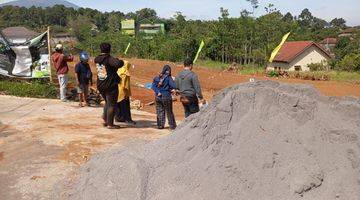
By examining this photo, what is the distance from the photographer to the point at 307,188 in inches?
165

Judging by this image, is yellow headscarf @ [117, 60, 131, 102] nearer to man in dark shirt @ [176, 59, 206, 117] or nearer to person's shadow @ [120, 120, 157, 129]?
person's shadow @ [120, 120, 157, 129]

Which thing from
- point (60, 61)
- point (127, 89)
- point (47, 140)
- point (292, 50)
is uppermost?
point (292, 50)

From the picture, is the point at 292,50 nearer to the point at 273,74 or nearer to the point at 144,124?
the point at 273,74

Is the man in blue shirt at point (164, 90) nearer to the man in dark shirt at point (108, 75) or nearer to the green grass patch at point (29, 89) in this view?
the man in dark shirt at point (108, 75)

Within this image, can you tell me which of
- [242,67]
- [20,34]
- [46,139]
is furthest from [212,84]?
[46,139]

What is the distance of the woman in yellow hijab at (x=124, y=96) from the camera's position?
8.07 meters

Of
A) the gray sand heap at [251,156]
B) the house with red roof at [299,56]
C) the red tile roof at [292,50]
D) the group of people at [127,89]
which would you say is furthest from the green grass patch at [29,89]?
the red tile roof at [292,50]

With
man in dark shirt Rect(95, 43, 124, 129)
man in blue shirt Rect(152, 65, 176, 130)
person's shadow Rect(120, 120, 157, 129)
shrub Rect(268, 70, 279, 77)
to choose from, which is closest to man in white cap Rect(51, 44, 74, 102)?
person's shadow Rect(120, 120, 157, 129)

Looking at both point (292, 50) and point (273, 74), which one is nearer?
point (273, 74)

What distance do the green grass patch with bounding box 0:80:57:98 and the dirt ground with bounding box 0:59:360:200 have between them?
0.42 m

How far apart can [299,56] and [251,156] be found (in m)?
33.7

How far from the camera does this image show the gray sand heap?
14.0 feet

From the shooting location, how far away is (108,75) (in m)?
7.54

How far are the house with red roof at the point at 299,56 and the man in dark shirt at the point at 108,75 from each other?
97.7ft
